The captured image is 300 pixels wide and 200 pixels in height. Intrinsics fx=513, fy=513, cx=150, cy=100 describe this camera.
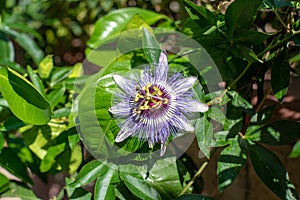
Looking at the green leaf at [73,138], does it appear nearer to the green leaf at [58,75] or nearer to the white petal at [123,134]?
the white petal at [123,134]

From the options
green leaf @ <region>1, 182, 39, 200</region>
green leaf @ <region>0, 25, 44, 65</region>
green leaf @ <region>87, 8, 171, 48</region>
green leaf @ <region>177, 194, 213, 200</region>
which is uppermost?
green leaf @ <region>87, 8, 171, 48</region>

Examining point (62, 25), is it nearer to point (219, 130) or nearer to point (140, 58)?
point (140, 58)

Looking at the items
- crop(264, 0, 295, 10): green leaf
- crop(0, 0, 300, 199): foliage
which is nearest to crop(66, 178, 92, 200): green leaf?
crop(0, 0, 300, 199): foliage

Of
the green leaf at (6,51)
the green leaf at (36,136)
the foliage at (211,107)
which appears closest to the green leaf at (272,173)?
the foliage at (211,107)

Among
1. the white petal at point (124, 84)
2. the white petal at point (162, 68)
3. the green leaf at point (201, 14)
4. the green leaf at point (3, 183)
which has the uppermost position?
the green leaf at point (201, 14)

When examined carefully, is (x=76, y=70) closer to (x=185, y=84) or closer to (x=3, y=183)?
(x=3, y=183)

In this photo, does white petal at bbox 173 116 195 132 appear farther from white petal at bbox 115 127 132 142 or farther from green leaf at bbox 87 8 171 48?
green leaf at bbox 87 8 171 48

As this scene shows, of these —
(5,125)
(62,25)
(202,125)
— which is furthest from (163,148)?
(62,25)
